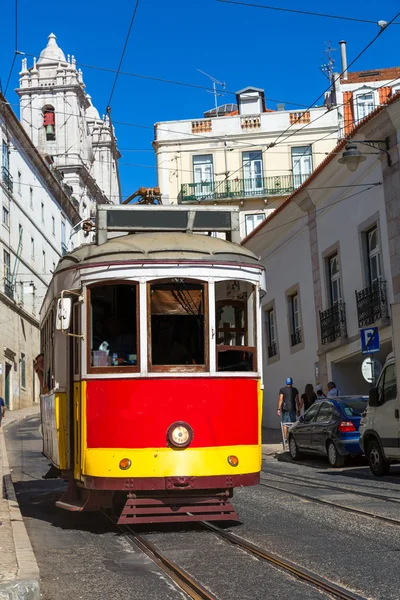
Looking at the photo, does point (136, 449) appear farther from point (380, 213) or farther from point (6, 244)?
point (6, 244)

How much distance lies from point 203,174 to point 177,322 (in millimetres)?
41977

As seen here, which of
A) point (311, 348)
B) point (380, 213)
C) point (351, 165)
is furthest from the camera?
point (311, 348)

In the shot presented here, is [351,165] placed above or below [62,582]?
above

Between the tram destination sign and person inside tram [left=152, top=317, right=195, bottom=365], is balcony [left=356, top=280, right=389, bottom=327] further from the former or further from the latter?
person inside tram [left=152, top=317, right=195, bottom=365]

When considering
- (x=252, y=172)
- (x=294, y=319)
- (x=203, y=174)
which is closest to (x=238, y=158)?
(x=252, y=172)

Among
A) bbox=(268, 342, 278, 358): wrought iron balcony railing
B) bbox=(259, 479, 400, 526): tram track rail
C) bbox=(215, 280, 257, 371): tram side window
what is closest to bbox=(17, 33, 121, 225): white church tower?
bbox=(268, 342, 278, 358): wrought iron balcony railing

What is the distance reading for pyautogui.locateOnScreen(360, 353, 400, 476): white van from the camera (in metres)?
15.6

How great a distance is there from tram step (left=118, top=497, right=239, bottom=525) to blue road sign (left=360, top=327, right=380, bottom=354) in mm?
10209

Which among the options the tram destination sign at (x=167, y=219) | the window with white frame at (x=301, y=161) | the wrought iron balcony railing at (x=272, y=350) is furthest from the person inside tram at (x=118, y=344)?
the window with white frame at (x=301, y=161)

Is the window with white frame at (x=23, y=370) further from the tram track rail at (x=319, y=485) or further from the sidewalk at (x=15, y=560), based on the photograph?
the sidewalk at (x=15, y=560)

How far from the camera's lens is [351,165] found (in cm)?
1925

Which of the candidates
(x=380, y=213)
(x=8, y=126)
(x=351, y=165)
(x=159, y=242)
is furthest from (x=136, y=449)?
(x=8, y=126)

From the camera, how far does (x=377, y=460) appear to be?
1617 centimetres

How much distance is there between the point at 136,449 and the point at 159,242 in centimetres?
209
